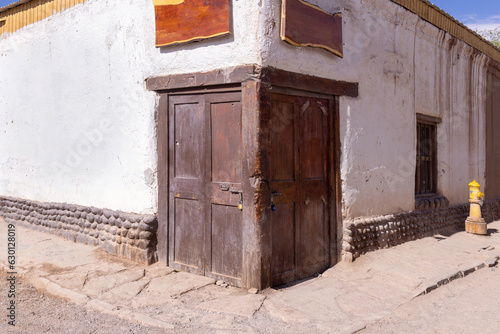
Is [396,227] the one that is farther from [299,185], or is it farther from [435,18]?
[435,18]

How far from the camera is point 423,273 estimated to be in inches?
199

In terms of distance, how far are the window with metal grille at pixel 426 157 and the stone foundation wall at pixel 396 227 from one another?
0.45m

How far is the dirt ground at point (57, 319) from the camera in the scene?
11.4ft

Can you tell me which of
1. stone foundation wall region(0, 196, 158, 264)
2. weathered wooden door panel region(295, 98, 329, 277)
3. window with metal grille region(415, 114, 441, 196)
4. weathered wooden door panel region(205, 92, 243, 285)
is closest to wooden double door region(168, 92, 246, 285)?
weathered wooden door panel region(205, 92, 243, 285)

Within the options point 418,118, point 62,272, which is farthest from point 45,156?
point 418,118

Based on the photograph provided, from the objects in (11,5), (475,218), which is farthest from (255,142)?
(11,5)

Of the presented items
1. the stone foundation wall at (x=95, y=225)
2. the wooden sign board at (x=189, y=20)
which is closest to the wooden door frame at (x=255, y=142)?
the wooden sign board at (x=189, y=20)

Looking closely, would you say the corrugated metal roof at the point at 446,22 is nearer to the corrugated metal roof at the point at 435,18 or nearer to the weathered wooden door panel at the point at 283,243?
the corrugated metal roof at the point at 435,18

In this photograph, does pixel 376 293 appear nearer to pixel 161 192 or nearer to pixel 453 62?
pixel 161 192

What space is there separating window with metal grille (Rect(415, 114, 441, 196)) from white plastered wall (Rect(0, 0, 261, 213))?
4253 mm

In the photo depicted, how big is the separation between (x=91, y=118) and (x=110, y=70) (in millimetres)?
826

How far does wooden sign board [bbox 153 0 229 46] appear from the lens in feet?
15.0

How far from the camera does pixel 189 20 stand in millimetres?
4828

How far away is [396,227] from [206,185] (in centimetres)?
313
